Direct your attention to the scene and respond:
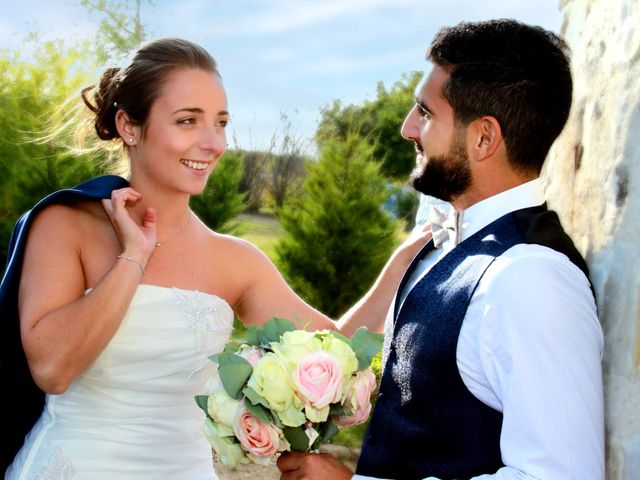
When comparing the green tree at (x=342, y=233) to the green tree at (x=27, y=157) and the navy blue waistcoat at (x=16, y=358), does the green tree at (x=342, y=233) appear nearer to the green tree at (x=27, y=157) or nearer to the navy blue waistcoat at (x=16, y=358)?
the green tree at (x=27, y=157)

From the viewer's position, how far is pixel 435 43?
2.23 meters

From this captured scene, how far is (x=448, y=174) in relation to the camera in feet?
7.14

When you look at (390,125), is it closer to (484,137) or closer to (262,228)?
(262,228)

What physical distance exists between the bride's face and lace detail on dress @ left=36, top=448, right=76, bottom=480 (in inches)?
39.8

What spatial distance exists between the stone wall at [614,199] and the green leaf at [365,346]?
56 centimetres

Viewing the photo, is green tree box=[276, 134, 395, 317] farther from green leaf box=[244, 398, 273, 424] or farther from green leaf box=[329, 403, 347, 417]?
green leaf box=[244, 398, 273, 424]

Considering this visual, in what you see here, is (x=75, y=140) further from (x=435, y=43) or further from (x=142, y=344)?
(x=435, y=43)

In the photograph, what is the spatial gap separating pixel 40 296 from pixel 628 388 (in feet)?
5.71

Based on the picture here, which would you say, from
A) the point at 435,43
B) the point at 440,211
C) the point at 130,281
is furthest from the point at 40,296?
the point at 435,43

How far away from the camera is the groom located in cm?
167

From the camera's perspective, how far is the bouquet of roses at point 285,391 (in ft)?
6.23

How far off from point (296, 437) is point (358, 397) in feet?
0.64

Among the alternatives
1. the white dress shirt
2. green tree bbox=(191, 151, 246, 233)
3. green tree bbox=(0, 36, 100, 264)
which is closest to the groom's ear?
the white dress shirt

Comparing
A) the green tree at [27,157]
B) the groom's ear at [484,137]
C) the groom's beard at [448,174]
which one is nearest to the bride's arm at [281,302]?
the groom's beard at [448,174]
